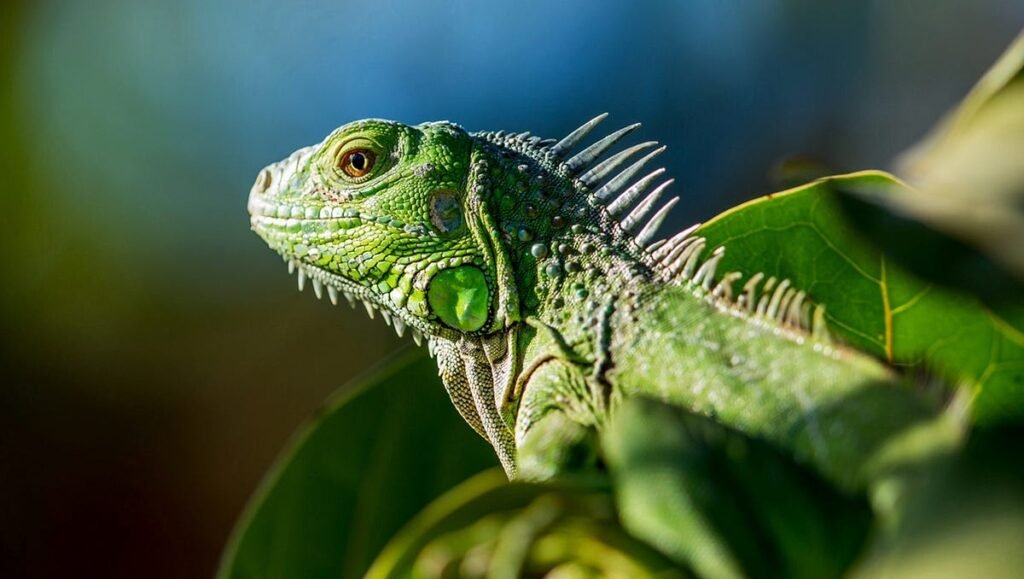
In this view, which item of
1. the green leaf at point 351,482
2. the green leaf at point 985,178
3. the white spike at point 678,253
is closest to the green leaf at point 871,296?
the white spike at point 678,253

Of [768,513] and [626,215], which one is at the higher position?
[626,215]

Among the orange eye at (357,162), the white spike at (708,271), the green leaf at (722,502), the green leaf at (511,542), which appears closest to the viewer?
the green leaf at (511,542)

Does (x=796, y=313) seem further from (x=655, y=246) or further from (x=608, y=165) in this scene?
(x=608, y=165)

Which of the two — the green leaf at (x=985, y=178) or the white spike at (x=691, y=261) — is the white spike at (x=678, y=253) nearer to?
the white spike at (x=691, y=261)

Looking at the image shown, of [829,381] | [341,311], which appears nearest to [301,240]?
[829,381]

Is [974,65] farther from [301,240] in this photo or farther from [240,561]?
[240,561]

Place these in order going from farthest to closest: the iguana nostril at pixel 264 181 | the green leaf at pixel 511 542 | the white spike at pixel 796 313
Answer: the iguana nostril at pixel 264 181 → the white spike at pixel 796 313 → the green leaf at pixel 511 542

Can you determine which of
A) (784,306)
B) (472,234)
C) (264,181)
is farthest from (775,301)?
(264,181)
